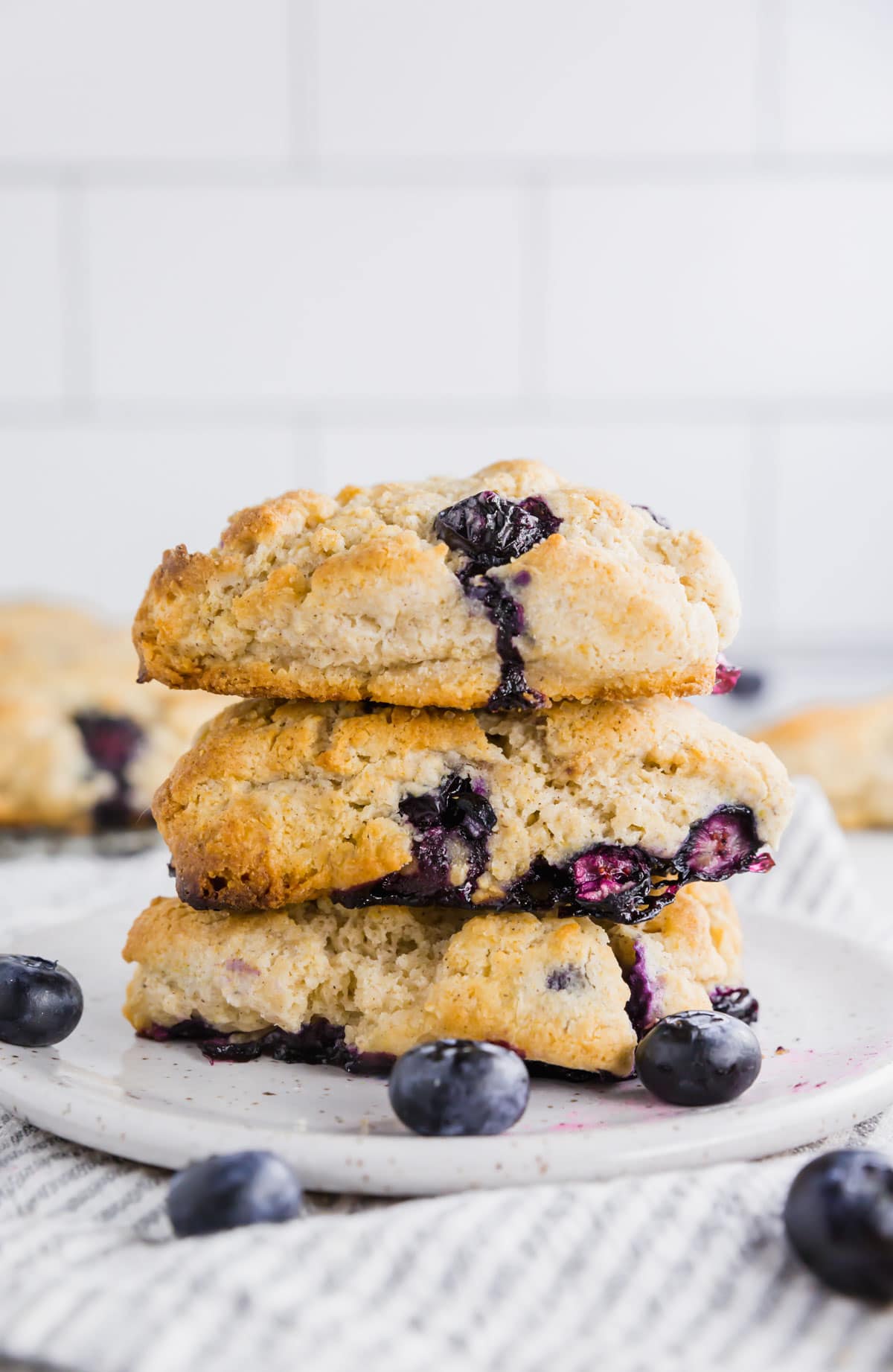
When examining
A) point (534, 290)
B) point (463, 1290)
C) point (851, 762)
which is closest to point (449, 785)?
point (463, 1290)

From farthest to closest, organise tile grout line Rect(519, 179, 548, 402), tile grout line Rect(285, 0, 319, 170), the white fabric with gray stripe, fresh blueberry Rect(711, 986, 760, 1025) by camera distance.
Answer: tile grout line Rect(519, 179, 548, 402) → tile grout line Rect(285, 0, 319, 170) → fresh blueberry Rect(711, 986, 760, 1025) → the white fabric with gray stripe

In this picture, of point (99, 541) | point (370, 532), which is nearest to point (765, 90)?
point (99, 541)

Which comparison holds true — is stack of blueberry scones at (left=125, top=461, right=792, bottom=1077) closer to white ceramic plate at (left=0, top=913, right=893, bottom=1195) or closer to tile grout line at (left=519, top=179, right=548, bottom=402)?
white ceramic plate at (left=0, top=913, right=893, bottom=1195)

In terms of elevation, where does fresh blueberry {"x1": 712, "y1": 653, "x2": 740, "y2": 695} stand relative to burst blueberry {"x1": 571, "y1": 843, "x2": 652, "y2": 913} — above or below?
above

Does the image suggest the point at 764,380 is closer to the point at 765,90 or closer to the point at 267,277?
the point at 765,90

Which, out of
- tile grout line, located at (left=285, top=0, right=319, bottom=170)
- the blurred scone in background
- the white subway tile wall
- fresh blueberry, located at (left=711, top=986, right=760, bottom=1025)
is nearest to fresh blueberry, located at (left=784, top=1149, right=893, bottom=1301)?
fresh blueberry, located at (left=711, top=986, right=760, bottom=1025)

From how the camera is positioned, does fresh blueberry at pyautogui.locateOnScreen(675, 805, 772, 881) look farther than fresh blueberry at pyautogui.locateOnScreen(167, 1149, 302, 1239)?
Yes

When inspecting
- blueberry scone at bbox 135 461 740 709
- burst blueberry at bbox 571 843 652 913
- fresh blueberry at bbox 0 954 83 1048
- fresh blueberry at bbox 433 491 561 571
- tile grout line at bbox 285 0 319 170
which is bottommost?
fresh blueberry at bbox 0 954 83 1048
